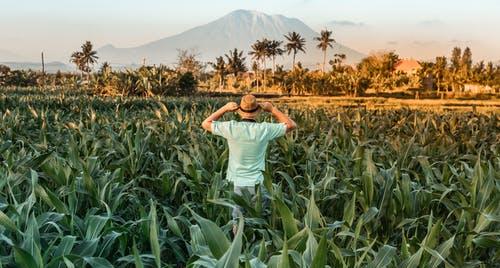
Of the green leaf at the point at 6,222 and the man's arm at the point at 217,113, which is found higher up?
the man's arm at the point at 217,113

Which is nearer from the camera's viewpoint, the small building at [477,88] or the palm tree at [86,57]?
the small building at [477,88]

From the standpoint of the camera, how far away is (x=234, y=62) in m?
82.3

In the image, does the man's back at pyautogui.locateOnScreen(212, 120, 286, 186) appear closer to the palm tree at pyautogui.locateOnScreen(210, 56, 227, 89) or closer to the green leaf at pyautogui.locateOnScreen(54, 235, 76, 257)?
the green leaf at pyautogui.locateOnScreen(54, 235, 76, 257)

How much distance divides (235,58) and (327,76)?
71.6 ft

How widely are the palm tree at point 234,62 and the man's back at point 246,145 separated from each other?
78.1 meters

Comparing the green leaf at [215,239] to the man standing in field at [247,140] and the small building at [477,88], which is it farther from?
the small building at [477,88]

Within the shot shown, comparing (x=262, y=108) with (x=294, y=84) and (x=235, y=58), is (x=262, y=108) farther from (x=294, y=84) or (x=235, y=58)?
(x=235, y=58)

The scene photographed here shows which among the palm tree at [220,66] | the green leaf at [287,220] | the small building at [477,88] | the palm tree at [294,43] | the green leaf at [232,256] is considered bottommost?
the green leaf at [287,220]

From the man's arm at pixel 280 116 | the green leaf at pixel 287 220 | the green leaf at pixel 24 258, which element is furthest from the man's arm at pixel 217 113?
the green leaf at pixel 24 258

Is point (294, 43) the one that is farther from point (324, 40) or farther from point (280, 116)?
point (280, 116)

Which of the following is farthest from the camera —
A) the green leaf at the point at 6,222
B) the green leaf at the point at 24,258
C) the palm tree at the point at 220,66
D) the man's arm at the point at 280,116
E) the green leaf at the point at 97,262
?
the palm tree at the point at 220,66

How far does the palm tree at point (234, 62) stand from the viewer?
81.9m

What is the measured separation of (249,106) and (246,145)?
0.30 meters

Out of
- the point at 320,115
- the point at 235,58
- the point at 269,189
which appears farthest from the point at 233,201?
the point at 235,58
